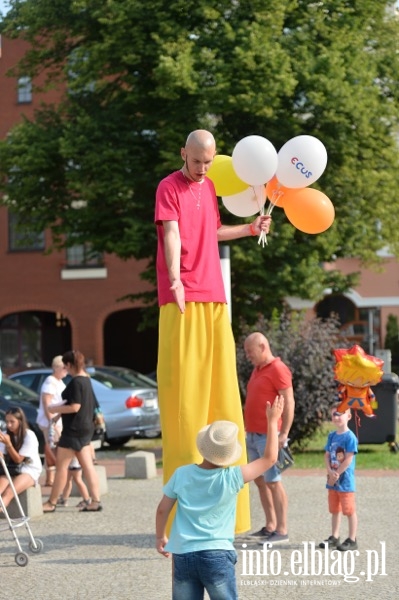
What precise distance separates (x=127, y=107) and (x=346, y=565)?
19071mm

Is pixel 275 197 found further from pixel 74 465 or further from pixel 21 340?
pixel 21 340

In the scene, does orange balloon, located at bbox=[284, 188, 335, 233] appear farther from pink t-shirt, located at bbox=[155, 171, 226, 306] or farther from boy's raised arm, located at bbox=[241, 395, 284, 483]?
boy's raised arm, located at bbox=[241, 395, 284, 483]

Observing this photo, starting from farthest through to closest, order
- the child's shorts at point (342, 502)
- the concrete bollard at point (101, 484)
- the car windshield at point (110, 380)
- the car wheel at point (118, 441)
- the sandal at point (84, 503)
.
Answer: the car wheel at point (118, 441) → the car windshield at point (110, 380) → the concrete bollard at point (101, 484) → the sandal at point (84, 503) → the child's shorts at point (342, 502)

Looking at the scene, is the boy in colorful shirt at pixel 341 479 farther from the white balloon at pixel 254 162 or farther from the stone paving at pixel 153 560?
the white balloon at pixel 254 162

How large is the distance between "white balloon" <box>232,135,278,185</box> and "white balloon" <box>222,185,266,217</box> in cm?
29

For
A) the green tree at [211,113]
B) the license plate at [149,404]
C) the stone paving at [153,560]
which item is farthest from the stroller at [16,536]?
the green tree at [211,113]

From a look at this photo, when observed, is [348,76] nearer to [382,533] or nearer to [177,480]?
[382,533]

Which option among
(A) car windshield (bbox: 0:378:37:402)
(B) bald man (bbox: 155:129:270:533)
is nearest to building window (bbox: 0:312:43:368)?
(A) car windshield (bbox: 0:378:37:402)

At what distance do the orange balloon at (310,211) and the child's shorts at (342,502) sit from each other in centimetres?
289

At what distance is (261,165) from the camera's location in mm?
7992

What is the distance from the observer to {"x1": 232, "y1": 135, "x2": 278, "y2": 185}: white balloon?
796cm

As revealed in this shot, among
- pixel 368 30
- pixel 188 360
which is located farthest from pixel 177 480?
pixel 368 30

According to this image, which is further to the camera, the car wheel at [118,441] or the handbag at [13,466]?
the car wheel at [118,441]

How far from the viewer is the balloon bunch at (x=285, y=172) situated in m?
7.99
